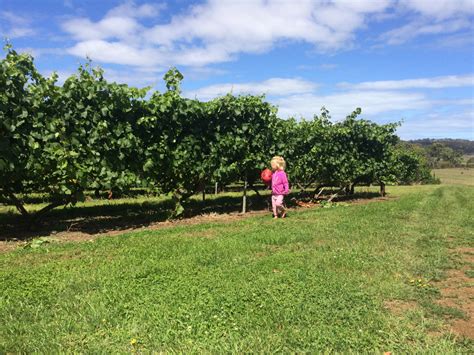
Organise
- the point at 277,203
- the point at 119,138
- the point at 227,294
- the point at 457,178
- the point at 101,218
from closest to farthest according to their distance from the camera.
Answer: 1. the point at 227,294
2. the point at 119,138
3. the point at 277,203
4. the point at 101,218
5. the point at 457,178

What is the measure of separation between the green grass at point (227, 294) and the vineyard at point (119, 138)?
1.84 meters

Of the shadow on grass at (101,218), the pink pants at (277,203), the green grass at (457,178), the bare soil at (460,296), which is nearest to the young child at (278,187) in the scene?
the pink pants at (277,203)

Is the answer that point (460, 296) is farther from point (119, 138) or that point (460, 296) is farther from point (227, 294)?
point (119, 138)

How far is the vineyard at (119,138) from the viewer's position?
7387 millimetres

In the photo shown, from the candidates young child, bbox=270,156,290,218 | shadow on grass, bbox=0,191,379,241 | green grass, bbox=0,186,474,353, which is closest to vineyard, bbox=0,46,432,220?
shadow on grass, bbox=0,191,379,241

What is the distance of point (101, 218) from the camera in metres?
10.4

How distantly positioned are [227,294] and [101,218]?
281 inches

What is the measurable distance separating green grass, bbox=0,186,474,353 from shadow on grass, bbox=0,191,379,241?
1815 millimetres

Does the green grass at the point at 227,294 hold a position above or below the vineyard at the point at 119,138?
below

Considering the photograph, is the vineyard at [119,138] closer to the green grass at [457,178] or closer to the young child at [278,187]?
the young child at [278,187]

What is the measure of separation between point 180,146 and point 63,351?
6.92 m

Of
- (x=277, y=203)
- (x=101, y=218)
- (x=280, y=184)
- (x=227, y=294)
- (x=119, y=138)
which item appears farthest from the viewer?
(x=101, y=218)

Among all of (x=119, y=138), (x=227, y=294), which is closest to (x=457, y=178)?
(x=119, y=138)

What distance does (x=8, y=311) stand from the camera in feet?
12.7
